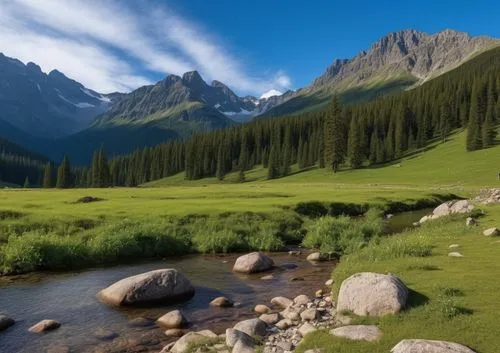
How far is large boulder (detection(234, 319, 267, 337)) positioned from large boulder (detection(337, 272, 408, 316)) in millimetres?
2857

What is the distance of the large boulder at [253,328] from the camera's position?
588 inches

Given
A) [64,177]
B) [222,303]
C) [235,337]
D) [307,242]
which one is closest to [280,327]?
[235,337]

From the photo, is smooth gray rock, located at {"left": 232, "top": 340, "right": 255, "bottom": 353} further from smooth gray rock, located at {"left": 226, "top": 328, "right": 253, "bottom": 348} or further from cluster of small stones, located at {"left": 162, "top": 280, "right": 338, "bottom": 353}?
smooth gray rock, located at {"left": 226, "top": 328, "right": 253, "bottom": 348}

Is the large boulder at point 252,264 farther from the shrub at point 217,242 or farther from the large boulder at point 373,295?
the large boulder at point 373,295

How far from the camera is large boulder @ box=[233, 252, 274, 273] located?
90.8ft


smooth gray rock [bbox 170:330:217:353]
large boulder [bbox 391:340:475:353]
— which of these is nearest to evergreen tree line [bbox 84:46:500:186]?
smooth gray rock [bbox 170:330:217:353]

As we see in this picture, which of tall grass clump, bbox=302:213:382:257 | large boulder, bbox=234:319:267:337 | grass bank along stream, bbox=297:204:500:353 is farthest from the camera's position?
tall grass clump, bbox=302:213:382:257

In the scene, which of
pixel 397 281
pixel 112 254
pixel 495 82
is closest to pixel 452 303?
pixel 397 281

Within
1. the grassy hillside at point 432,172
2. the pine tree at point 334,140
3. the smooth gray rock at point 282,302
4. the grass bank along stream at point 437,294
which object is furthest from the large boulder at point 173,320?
the pine tree at point 334,140

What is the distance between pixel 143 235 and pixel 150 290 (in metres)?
12.8

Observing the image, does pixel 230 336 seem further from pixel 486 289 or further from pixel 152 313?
pixel 486 289

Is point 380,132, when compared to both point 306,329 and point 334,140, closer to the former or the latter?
point 334,140

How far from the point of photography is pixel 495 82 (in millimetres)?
161500

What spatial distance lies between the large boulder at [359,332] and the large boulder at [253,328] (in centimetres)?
289
